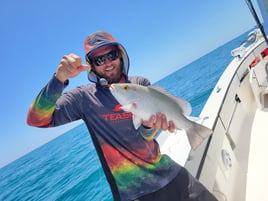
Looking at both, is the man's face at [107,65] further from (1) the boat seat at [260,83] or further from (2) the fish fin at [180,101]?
(1) the boat seat at [260,83]

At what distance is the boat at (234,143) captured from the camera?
254 centimetres

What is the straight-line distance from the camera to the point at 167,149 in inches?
116

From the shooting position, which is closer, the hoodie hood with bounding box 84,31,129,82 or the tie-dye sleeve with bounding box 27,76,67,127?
the tie-dye sleeve with bounding box 27,76,67,127

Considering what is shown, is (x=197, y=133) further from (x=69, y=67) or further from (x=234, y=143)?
(x=234, y=143)

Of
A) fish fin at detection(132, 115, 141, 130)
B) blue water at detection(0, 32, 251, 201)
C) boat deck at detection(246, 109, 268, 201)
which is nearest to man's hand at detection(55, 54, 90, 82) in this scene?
fish fin at detection(132, 115, 141, 130)

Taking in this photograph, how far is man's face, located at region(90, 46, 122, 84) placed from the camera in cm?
173

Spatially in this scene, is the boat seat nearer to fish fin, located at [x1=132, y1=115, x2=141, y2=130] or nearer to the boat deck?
the boat deck

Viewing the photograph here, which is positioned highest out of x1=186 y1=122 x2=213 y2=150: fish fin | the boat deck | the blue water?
x1=186 y1=122 x2=213 y2=150: fish fin

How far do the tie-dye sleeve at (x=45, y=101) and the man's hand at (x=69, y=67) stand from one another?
0.05m

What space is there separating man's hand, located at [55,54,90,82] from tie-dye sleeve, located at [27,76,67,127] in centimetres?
5

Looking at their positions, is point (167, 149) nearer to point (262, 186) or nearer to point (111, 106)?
point (262, 186)

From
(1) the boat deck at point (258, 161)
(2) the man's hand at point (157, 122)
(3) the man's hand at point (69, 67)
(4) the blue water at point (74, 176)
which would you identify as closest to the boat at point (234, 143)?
(1) the boat deck at point (258, 161)

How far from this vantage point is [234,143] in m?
3.73

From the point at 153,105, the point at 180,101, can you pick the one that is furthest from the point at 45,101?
the point at 180,101
